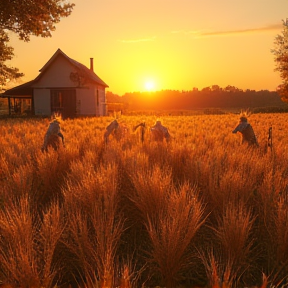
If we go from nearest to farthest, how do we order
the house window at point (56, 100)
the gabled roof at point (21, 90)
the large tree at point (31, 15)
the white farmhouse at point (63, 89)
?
the large tree at point (31, 15)
the white farmhouse at point (63, 89)
the house window at point (56, 100)
the gabled roof at point (21, 90)

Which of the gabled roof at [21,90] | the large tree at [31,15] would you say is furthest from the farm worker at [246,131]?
the gabled roof at [21,90]

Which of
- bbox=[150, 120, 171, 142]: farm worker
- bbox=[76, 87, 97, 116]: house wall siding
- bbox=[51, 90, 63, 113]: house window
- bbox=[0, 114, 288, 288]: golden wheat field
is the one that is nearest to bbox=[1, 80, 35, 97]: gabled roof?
bbox=[51, 90, 63, 113]: house window

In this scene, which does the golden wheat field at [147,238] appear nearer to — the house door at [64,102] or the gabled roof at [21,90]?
the house door at [64,102]

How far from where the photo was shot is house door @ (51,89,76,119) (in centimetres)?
3052

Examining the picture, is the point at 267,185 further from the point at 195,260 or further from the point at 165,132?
the point at 165,132

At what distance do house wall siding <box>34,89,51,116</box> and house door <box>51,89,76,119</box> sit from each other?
0.46 m

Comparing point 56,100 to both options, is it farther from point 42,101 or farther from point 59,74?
point 59,74

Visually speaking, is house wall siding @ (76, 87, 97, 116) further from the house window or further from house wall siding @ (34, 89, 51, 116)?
house wall siding @ (34, 89, 51, 116)

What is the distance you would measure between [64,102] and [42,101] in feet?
6.89

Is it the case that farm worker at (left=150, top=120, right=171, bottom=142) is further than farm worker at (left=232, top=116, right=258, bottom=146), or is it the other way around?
farm worker at (left=150, top=120, right=171, bottom=142)

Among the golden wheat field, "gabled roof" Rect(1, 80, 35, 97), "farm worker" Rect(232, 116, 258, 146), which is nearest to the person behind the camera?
the golden wheat field

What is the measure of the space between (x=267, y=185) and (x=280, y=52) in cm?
4659

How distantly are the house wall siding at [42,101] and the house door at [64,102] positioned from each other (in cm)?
46

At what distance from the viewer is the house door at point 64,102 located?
30.5 metres
